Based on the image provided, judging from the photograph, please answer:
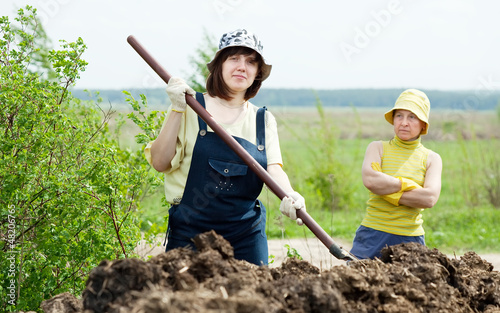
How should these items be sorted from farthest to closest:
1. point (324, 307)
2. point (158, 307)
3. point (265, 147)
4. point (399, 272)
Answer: point (265, 147), point (399, 272), point (324, 307), point (158, 307)

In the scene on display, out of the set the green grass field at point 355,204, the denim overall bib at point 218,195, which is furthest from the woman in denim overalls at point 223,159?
the green grass field at point 355,204

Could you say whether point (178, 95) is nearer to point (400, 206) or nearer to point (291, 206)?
A: point (291, 206)

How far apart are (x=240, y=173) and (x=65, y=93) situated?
1500mm

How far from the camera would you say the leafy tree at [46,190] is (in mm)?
3312

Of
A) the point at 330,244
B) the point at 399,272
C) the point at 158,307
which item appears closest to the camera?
the point at 158,307

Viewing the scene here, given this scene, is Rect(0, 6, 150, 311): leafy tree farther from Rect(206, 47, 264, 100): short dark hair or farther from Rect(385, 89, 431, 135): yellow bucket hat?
Rect(385, 89, 431, 135): yellow bucket hat

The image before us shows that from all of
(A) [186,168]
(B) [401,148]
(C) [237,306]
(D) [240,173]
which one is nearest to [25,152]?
(A) [186,168]

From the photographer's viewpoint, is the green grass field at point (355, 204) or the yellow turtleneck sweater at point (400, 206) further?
the green grass field at point (355, 204)

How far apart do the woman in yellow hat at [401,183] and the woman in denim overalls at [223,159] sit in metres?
0.78

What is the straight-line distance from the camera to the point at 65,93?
11.9 ft

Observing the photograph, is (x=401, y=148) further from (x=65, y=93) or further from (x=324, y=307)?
(x=65, y=93)

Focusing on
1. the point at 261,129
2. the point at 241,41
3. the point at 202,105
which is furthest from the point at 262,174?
the point at 241,41

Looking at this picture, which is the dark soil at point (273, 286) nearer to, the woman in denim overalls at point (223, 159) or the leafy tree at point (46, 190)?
the woman in denim overalls at point (223, 159)

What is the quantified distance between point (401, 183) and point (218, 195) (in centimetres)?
123
